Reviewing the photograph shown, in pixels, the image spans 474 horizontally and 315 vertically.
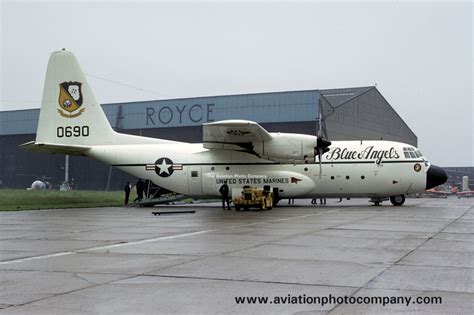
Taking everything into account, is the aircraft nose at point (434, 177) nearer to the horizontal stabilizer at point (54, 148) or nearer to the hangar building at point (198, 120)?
the horizontal stabilizer at point (54, 148)

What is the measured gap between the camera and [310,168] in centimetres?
2706

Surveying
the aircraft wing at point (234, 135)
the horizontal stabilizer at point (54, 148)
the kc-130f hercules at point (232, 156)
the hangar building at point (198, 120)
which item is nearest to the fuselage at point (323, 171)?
the kc-130f hercules at point (232, 156)

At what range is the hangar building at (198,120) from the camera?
2128 inches

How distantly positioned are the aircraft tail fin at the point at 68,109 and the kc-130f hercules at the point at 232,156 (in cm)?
5

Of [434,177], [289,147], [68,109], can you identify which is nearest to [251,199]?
[289,147]

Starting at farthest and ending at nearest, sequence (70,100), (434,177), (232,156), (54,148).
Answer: (70,100) → (232,156) → (54,148) → (434,177)

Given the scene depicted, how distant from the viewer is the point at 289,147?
25.6 m

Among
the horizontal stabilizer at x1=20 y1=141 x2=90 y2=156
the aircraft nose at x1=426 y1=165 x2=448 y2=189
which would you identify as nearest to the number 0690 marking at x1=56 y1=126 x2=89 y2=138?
the horizontal stabilizer at x1=20 y1=141 x2=90 y2=156

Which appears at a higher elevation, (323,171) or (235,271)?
(323,171)

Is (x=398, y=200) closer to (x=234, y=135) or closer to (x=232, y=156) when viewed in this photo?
(x=232, y=156)

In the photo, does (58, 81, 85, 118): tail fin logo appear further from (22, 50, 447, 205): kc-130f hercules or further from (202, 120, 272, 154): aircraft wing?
(202, 120, 272, 154): aircraft wing

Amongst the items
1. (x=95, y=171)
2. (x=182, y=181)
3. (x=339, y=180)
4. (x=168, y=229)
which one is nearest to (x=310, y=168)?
(x=339, y=180)

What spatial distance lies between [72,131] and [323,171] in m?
14.2

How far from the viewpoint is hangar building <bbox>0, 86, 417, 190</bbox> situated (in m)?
54.1
